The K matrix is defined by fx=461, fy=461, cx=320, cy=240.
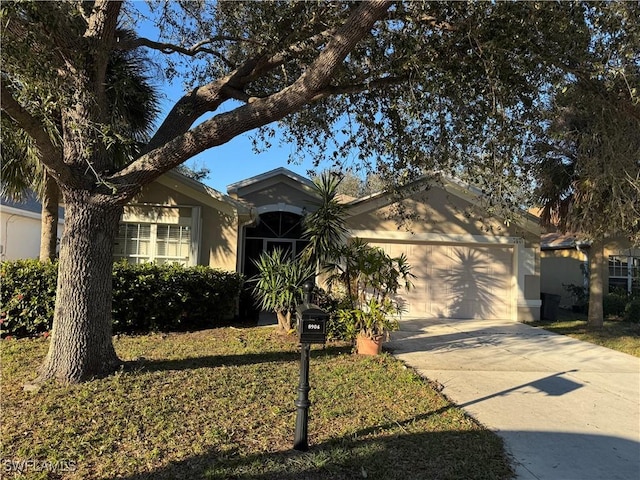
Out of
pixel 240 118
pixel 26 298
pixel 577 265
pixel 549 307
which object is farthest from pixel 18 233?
pixel 577 265

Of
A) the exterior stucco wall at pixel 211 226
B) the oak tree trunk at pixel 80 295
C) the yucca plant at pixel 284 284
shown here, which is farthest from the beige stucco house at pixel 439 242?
the oak tree trunk at pixel 80 295

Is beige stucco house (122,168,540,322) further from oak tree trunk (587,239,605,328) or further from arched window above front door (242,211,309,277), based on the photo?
oak tree trunk (587,239,605,328)

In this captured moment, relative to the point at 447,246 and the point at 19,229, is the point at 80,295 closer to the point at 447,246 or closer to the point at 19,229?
the point at 447,246

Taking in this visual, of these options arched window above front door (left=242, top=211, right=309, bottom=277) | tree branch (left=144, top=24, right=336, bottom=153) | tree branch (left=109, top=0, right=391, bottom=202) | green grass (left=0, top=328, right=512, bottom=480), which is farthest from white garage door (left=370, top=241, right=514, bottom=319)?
tree branch (left=109, top=0, right=391, bottom=202)

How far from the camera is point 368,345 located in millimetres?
8133

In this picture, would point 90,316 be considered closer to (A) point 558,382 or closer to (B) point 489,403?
(B) point 489,403

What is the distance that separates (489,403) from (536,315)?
28.7 feet

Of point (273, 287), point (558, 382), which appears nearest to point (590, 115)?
point (558, 382)

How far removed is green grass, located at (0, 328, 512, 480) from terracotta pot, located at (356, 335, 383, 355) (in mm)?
1099

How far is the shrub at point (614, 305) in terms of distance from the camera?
15.8 metres

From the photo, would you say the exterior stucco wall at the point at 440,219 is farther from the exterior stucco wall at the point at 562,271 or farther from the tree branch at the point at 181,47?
the exterior stucco wall at the point at 562,271

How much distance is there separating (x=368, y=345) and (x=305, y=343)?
4.10m

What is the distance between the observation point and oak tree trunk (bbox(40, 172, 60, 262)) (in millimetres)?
9766

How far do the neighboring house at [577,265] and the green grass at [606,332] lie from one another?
264cm
